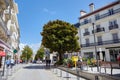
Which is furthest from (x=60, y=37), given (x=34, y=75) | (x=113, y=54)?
(x=34, y=75)

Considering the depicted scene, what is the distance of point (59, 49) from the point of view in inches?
1170

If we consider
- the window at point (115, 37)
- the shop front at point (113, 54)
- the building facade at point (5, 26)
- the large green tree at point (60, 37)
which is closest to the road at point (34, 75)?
the building facade at point (5, 26)

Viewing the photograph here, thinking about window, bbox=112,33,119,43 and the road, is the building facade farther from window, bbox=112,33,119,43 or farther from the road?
window, bbox=112,33,119,43

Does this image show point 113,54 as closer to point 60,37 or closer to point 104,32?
point 104,32

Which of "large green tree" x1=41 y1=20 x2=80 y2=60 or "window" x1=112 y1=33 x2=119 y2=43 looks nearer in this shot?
"large green tree" x1=41 y1=20 x2=80 y2=60

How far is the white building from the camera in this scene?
1284 inches

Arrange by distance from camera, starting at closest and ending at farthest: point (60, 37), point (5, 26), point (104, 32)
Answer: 1. point (5, 26)
2. point (60, 37)
3. point (104, 32)

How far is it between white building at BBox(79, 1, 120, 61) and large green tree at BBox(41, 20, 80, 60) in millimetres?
4719

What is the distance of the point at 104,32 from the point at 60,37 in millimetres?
12080

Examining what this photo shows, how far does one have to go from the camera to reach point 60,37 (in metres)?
29.7

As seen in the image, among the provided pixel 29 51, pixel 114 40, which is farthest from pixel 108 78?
pixel 29 51

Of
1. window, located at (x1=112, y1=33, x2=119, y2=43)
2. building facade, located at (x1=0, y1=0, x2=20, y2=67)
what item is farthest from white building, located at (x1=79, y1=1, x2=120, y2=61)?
building facade, located at (x1=0, y1=0, x2=20, y2=67)

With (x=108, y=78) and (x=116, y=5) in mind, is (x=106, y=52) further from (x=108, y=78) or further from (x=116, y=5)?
(x=108, y=78)

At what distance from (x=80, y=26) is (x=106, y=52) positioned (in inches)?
477
